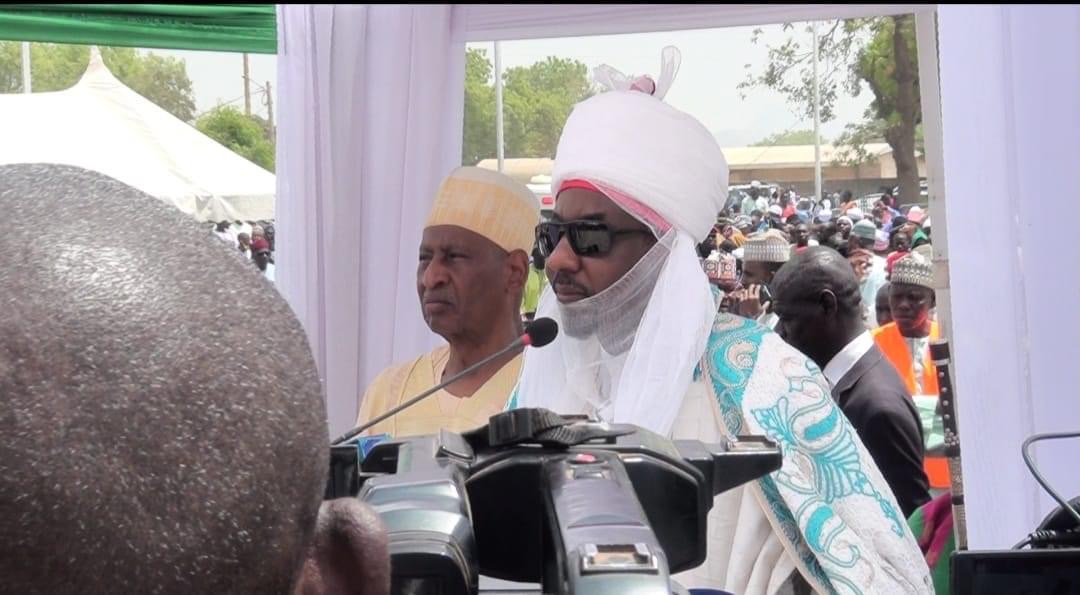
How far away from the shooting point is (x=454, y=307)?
309 cm

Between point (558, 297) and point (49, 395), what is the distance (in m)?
1.86

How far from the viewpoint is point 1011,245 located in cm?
224

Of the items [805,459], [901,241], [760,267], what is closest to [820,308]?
[805,459]

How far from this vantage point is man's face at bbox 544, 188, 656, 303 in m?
2.24

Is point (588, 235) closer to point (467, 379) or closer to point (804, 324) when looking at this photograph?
point (467, 379)

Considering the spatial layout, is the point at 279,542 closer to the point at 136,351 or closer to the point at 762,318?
the point at 136,351

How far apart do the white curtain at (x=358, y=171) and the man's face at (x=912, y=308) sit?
6.92 feet

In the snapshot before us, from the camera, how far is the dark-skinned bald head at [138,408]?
0.43m

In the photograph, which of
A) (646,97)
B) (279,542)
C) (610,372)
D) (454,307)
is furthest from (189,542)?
(454,307)

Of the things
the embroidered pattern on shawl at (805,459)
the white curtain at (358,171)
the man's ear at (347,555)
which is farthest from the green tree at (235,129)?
the man's ear at (347,555)

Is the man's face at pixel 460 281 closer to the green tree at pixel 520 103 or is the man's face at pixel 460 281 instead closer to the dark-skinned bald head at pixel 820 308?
the green tree at pixel 520 103

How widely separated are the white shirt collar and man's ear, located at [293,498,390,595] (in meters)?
3.02

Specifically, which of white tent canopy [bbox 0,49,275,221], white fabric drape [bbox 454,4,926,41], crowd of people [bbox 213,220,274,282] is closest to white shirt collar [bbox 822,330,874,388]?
white fabric drape [bbox 454,4,926,41]

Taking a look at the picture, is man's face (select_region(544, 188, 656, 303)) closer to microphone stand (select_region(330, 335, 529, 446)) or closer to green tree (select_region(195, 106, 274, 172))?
microphone stand (select_region(330, 335, 529, 446))
